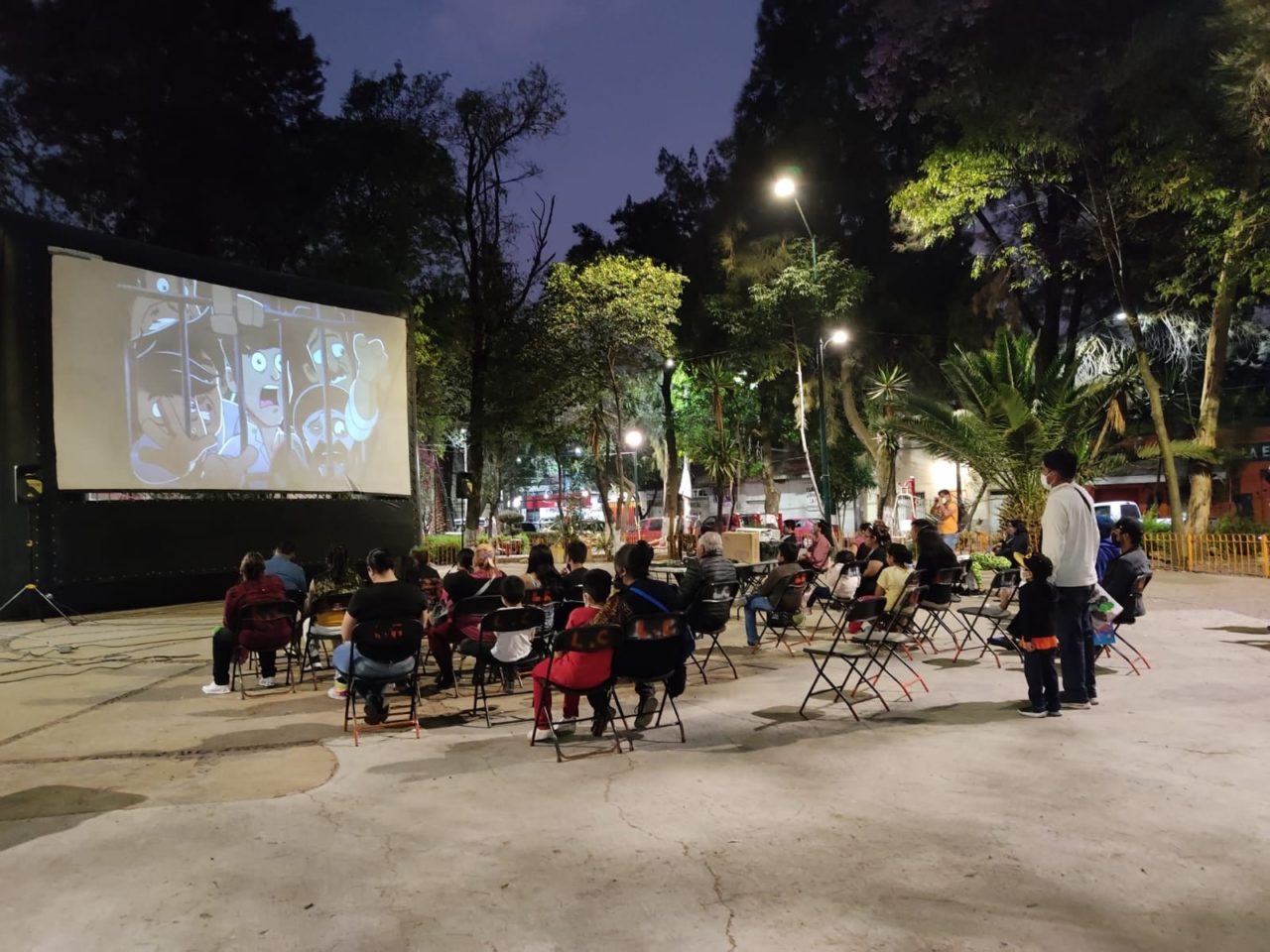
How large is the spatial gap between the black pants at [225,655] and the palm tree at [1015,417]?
36.2 ft

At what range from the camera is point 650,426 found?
3253 cm

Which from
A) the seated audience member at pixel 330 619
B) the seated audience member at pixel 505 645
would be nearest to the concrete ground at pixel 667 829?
the seated audience member at pixel 505 645

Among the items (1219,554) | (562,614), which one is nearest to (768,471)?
(1219,554)

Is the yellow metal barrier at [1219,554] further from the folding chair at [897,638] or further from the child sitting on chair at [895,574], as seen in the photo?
the folding chair at [897,638]

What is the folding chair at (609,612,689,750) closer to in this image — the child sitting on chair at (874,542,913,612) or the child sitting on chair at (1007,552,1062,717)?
the child sitting on chair at (1007,552,1062,717)

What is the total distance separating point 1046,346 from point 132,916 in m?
23.6

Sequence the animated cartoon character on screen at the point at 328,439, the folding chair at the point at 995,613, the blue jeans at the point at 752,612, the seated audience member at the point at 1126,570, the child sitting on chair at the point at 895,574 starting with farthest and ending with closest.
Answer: the animated cartoon character on screen at the point at 328,439
the blue jeans at the point at 752,612
the folding chair at the point at 995,613
the child sitting on chair at the point at 895,574
the seated audience member at the point at 1126,570

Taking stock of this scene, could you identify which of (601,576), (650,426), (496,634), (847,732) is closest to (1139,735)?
(847,732)

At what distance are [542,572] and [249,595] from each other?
7.05 ft

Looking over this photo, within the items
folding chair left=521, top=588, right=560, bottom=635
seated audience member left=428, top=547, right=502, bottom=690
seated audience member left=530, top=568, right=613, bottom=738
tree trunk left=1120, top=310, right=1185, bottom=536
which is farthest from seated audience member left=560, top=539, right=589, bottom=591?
tree trunk left=1120, top=310, right=1185, bottom=536

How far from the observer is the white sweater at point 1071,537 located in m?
5.19

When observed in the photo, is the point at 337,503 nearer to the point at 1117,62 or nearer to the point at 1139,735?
the point at 1139,735

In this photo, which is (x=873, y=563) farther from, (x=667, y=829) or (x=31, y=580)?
(x=31, y=580)

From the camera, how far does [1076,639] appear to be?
5.30 m
